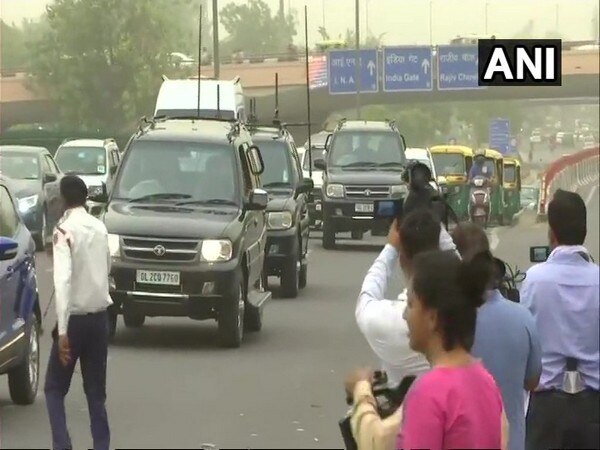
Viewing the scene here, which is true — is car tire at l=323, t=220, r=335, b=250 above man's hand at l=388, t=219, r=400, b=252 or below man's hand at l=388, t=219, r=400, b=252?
below

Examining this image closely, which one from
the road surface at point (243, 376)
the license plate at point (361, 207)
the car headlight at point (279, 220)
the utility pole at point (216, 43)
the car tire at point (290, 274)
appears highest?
the utility pole at point (216, 43)

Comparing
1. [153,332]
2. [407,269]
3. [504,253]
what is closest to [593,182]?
[504,253]

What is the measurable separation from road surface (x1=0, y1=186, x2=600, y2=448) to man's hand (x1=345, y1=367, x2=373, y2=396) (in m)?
3.70

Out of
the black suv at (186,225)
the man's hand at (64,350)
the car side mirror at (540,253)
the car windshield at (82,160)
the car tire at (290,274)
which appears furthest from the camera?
the car tire at (290,274)

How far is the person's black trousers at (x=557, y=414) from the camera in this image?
6.28 m

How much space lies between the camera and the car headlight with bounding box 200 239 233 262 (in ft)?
45.2

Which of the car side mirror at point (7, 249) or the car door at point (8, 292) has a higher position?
the car side mirror at point (7, 249)

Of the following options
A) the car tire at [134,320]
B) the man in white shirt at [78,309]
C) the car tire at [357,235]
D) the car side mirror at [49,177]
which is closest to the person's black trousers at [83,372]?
the man in white shirt at [78,309]

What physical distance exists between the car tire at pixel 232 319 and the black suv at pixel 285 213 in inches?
108

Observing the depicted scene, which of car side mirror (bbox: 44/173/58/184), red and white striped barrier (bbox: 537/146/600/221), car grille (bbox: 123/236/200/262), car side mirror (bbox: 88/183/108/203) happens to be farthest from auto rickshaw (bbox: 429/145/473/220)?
car side mirror (bbox: 44/173/58/184)

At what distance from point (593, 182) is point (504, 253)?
12.9 ft

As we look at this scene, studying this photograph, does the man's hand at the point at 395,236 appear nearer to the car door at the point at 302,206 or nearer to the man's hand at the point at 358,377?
the man's hand at the point at 358,377

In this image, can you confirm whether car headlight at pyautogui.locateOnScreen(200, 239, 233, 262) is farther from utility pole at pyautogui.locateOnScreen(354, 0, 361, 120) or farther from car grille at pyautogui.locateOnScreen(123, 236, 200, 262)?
utility pole at pyautogui.locateOnScreen(354, 0, 361, 120)

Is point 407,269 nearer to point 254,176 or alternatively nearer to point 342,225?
point 254,176
